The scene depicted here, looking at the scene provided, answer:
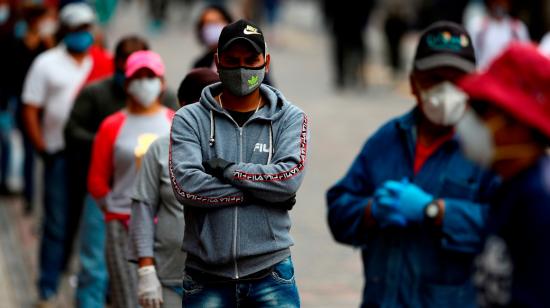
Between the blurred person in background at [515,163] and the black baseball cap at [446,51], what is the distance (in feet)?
4.04

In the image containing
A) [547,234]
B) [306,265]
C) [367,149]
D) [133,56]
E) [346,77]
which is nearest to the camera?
[547,234]

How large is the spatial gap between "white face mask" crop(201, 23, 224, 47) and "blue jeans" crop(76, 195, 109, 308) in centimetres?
177

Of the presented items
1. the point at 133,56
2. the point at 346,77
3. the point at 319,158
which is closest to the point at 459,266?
the point at 133,56

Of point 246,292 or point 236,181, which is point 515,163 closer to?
point 236,181

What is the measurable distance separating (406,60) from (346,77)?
8.68ft

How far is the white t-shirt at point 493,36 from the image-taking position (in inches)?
526

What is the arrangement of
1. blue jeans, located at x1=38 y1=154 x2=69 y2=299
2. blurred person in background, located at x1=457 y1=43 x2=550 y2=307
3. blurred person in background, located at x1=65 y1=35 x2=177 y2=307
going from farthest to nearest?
blue jeans, located at x1=38 y1=154 x2=69 y2=299 < blurred person in background, located at x1=65 y1=35 x2=177 y2=307 < blurred person in background, located at x1=457 y1=43 x2=550 y2=307

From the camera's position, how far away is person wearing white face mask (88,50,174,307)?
6.61 m

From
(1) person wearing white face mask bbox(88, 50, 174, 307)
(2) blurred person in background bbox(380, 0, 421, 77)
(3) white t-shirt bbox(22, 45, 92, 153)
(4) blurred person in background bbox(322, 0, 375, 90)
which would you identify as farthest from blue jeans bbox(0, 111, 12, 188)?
(2) blurred person in background bbox(380, 0, 421, 77)

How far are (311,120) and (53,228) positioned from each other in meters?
9.01

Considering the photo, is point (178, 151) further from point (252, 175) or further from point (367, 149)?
point (367, 149)

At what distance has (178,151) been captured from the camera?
5082mm

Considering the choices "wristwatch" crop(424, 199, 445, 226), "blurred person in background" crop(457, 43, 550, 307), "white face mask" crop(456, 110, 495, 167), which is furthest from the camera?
"wristwatch" crop(424, 199, 445, 226)

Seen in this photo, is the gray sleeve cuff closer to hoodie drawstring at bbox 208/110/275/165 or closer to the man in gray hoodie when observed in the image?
the man in gray hoodie
